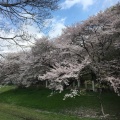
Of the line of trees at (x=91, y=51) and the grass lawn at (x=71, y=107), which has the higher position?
the line of trees at (x=91, y=51)

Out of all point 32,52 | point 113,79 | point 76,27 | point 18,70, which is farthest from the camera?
point 18,70

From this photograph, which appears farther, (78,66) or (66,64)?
(66,64)

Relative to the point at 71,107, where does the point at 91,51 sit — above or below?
above

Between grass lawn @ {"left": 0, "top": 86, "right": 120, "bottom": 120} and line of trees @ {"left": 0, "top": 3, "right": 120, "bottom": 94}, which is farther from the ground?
line of trees @ {"left": 0, "top": 3, "right": 120, "bottom": 94}

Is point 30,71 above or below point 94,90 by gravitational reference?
above

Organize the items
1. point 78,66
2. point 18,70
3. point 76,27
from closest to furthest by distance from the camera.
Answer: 1. point 78,66
2. point 76,27
3. point 18,70

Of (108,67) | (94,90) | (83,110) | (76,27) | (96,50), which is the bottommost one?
(83,110)

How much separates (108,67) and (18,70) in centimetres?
2327

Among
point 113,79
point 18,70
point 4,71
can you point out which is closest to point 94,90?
point 113,79

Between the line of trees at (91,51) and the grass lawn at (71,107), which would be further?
the line of trees at (91,51)

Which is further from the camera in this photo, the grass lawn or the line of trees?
the line of trees

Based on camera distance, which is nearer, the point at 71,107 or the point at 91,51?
the point at 71,107

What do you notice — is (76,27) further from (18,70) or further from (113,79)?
(18,70)

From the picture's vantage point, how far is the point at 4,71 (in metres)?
45.5
